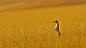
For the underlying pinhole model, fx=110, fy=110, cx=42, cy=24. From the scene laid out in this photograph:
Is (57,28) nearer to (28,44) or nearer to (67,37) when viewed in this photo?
(67,37)

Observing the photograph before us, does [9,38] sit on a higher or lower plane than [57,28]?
lower

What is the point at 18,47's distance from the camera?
14.7 feet

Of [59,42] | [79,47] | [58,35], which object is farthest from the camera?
[58,35]

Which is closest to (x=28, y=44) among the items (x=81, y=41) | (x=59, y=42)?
(x=59, y=42)

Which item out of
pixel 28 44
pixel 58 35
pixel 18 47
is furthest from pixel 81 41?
pixel 18 47

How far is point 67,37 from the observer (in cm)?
478

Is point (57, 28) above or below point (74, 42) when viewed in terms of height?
above

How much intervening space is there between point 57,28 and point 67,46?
2.76 ft

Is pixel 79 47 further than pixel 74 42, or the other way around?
pixel 74 42

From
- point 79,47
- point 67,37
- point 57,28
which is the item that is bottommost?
point 79,47

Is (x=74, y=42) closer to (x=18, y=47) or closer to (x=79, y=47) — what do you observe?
(x=79, y=47)

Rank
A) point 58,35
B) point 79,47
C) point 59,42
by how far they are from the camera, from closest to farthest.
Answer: point 79,47 < point 59,42 < point 58,35

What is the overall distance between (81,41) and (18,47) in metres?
2.55

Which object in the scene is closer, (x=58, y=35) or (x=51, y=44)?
(x=51, y=44)
